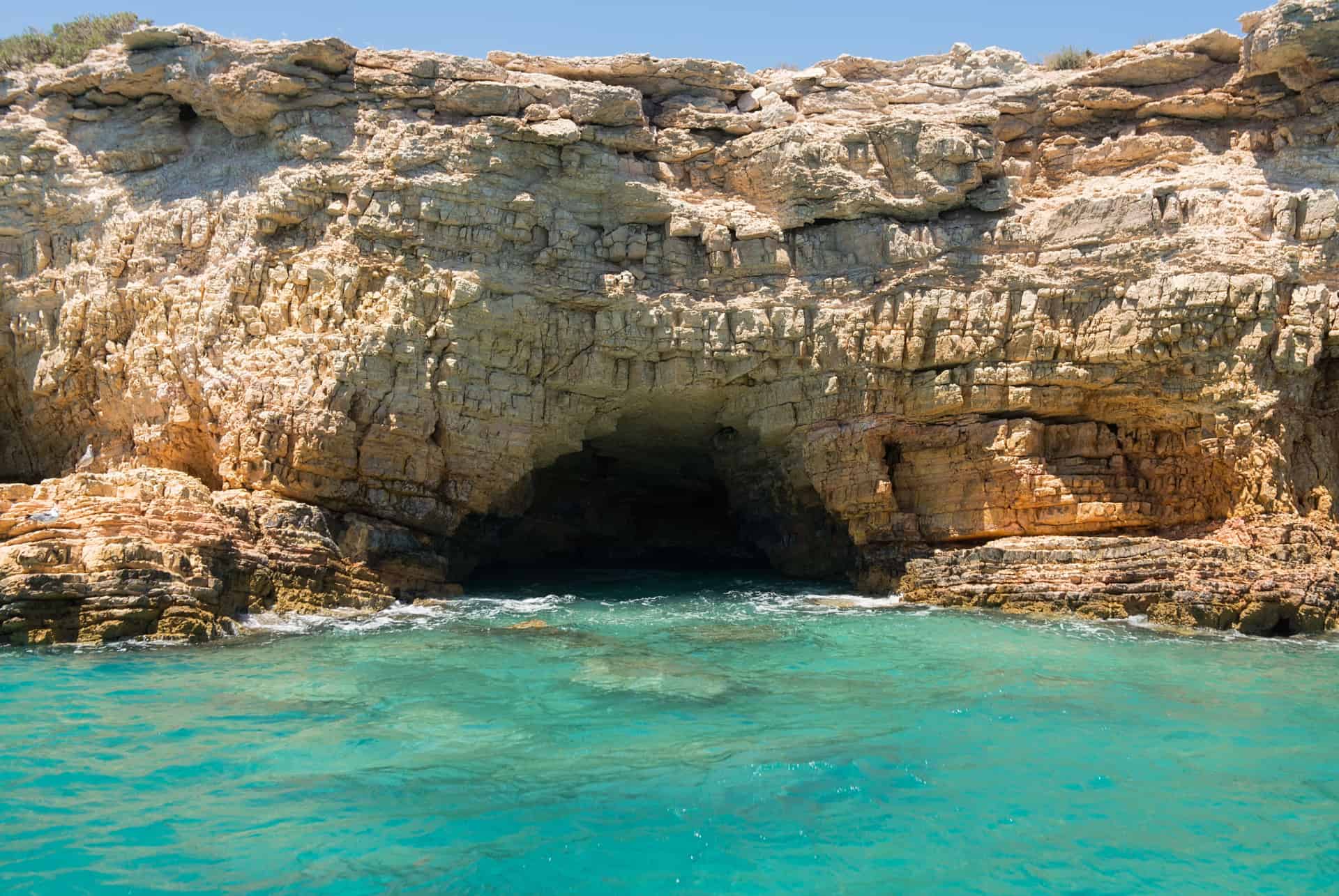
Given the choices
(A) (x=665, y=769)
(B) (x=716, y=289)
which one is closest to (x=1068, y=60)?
(B) (x=716, y=289)

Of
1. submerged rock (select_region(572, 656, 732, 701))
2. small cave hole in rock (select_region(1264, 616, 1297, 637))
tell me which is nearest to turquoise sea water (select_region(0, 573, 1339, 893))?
submerged rock (select_region(572, 656, 732, 701))

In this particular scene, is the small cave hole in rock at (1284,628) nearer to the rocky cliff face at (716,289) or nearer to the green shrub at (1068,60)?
the rocky cliff face at (716,289)

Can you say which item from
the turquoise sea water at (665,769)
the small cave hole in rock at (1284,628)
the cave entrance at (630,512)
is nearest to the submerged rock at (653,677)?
the turquoise sea water at (665,769)

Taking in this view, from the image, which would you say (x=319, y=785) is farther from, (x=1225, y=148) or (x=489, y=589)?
(x=1225, y=148)

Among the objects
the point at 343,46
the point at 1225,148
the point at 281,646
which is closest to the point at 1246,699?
the point at 281,646

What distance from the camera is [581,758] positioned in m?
7.68

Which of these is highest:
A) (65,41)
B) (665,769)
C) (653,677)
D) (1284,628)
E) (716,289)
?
(65,41)

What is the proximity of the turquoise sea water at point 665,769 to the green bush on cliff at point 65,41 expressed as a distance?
1418 centimetres

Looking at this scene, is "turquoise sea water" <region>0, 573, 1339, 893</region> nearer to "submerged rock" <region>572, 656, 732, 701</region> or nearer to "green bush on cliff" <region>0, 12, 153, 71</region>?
"submerged rock" <region>572, 656, 732, 701</region>

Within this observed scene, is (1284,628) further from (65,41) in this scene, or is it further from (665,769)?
(65,41)

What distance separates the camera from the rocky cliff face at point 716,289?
16.3 m

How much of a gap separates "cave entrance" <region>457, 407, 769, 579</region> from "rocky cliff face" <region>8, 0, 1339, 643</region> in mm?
A: 1774

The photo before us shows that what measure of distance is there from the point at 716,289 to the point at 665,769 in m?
12.1

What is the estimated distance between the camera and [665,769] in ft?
24.3
